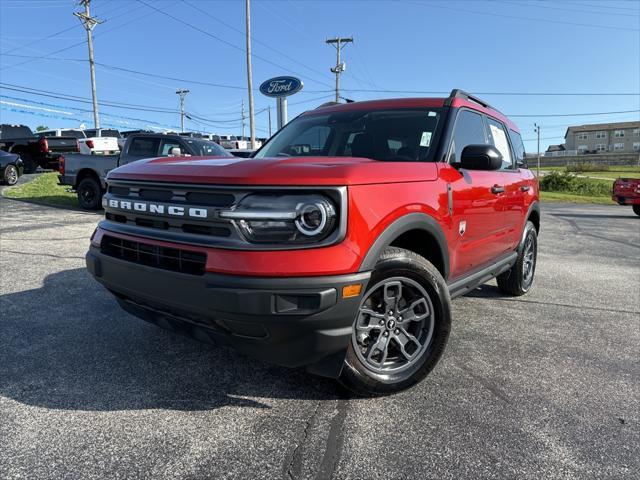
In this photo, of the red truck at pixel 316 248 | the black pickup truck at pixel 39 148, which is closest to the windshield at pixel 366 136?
the red truck at pixel 316 248

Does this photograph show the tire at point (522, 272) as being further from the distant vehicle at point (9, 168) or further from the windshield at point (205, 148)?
the distant vehicle at point (9, 168)

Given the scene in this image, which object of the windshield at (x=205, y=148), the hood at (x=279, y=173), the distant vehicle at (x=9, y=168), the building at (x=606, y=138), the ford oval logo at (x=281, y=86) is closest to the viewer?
the hood at (x=279, y=173)

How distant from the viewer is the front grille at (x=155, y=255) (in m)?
2.28

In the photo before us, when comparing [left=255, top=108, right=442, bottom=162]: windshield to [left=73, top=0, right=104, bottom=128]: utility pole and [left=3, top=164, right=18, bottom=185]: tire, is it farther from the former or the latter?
[left=73, top=0, right=104, bottom=128]: utility pole

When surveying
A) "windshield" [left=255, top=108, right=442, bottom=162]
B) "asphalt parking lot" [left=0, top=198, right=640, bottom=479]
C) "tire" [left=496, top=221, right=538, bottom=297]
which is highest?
"windshield" [left=255, top=108, right=442, bottom=162]

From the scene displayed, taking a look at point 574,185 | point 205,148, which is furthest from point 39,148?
point 574,185

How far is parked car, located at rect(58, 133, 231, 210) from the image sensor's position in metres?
9.86

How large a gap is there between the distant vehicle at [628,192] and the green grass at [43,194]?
1771 cm

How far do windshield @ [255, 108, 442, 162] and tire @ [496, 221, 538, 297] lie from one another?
2.22m

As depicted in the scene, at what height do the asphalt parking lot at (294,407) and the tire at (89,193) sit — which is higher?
the tire at (89,193)

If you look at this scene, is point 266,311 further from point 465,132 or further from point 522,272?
point 522,272

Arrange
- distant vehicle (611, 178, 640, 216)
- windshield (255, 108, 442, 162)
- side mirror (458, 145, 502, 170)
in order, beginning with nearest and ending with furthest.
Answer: side mirror (458, 145, 502, 170), windshield (255, 108, 442, 162), distant vehicle (611, 178, 640, 216)

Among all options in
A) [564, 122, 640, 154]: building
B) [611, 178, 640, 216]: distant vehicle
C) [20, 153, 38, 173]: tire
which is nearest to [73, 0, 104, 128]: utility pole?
[20, 153, 38, 173]: tire

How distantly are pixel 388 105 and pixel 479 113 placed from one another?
0.94 metres
